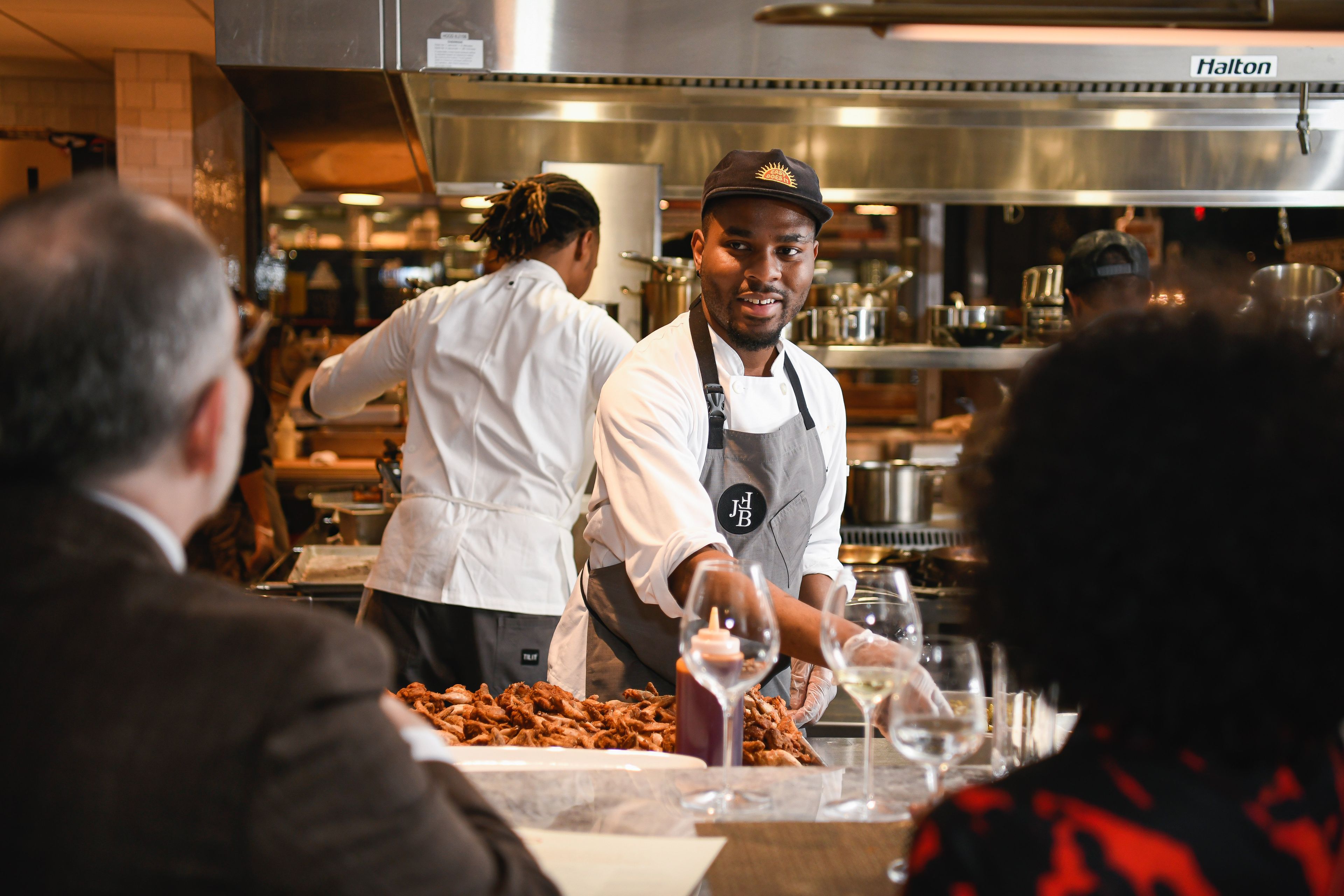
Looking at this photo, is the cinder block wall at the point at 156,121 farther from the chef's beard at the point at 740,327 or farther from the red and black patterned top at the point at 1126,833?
the red and black patterned top at the point at 1126,833

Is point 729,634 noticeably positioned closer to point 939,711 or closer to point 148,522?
point 939,711

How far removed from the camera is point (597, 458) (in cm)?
204

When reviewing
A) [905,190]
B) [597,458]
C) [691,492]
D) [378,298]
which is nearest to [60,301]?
[691,492]

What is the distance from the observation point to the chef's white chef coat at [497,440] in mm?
2773

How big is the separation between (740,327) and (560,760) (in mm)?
1083

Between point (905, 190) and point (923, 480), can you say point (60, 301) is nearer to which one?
point (923, 480)

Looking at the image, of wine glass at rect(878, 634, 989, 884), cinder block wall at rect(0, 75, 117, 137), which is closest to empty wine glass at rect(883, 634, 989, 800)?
wine glass at rect(878, 634, 989, 884)

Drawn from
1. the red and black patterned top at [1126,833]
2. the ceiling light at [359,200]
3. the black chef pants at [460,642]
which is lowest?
the black chef pants at [460,642]

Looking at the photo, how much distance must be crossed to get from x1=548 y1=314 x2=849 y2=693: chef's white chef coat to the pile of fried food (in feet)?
0.91

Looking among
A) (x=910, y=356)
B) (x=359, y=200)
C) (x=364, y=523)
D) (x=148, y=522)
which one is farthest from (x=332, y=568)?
(x=359, y=200)

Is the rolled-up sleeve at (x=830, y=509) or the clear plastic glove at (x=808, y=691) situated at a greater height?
the rolled-up sleeve at (x=830, y=509)

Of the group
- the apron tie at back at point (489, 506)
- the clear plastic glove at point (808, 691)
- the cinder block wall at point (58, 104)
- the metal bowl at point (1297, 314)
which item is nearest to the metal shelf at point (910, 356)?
the apron tie at back at point (489, 506)

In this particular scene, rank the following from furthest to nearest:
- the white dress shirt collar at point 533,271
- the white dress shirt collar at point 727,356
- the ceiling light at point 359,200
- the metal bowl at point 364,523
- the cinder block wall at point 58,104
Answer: the ceiling light at point 359,200, the cinder block wall at point 58,104, the metal bowl at point 364,523, the white dress shirt collar at point 533,271, the white dress shirt collar at point 727,356

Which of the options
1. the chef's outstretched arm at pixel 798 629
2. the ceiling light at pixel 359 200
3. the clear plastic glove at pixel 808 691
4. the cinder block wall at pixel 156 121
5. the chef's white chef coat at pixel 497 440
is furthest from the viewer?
the ceiling light at pixel 359 200
